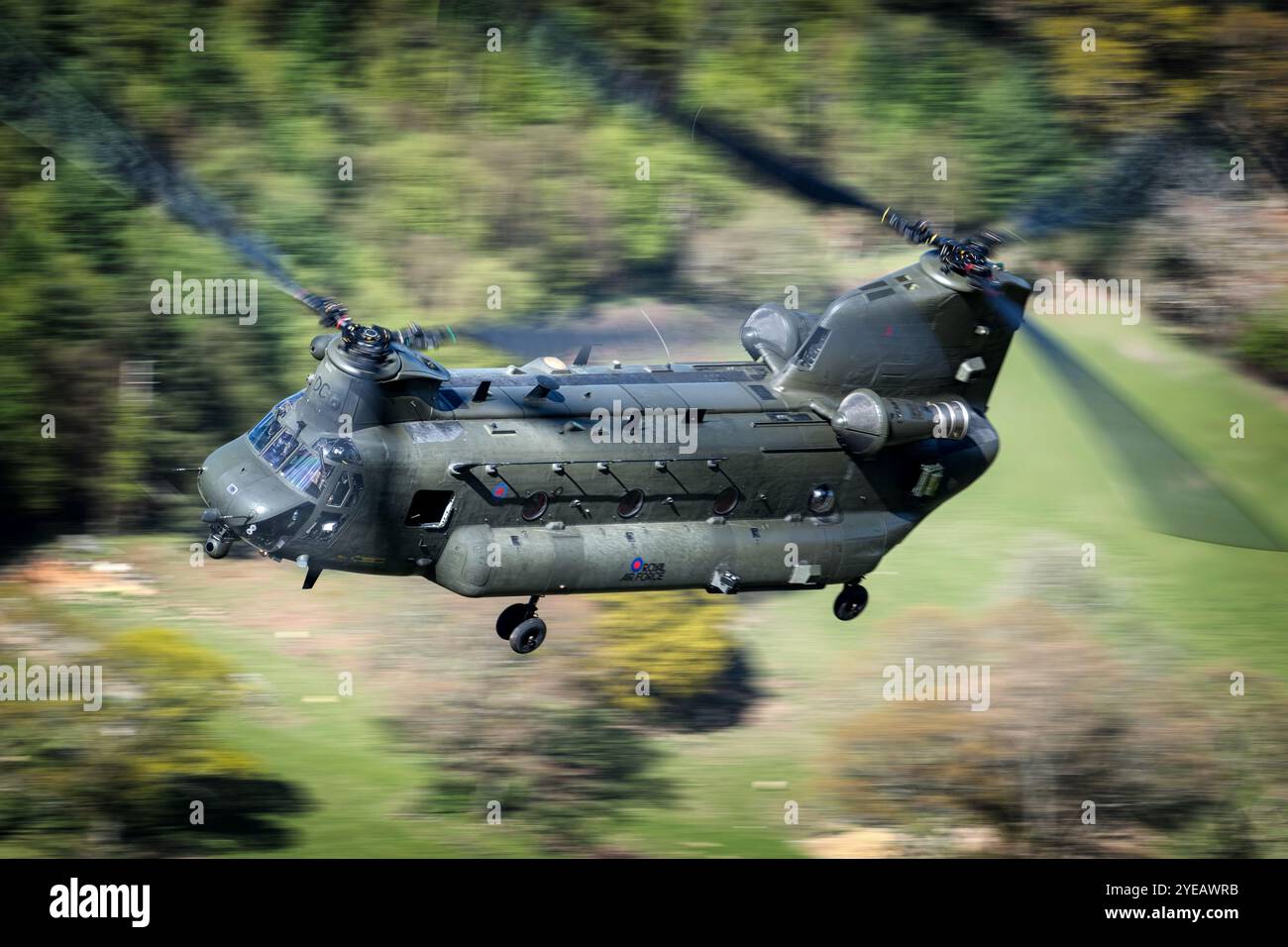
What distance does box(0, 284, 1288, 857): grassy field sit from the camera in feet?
119

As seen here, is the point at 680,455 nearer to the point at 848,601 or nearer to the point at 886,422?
the point at 886,422

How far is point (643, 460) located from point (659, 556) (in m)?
1.38

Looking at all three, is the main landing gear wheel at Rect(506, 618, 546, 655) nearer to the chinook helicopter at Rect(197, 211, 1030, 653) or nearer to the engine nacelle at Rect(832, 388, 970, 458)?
the chinook helicopter at Rect(197, 211, 1030, 653)

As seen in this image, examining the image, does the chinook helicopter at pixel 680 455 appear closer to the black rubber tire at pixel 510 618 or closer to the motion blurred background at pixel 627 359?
the black rubber tire at pixel 510 618

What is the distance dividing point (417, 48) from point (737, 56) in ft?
26.8

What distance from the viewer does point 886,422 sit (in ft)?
93.8

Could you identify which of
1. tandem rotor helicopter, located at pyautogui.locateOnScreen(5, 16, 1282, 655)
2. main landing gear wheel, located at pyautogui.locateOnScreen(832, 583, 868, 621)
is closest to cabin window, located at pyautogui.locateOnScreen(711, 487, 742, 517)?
tandem rotor helicopter, located at pyautogui.locateOnScreen(5, 16, 1282, 655)

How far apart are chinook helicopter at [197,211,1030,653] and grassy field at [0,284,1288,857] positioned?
229 inches

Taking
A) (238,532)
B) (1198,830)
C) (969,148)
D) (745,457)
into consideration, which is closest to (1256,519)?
(745,457)

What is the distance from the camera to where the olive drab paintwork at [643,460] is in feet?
86.0

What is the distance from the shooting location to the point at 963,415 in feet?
96.4

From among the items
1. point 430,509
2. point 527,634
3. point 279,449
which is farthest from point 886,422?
point 279,449

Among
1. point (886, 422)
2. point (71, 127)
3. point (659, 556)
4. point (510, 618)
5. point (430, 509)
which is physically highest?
point (71, 127)

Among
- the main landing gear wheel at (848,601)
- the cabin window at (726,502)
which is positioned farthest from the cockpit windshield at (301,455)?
the main landing gear wheel at (848,601)
